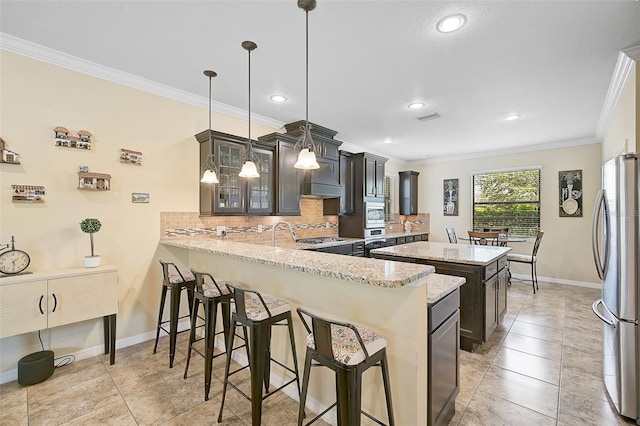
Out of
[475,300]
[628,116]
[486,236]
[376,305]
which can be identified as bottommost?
[475,300]

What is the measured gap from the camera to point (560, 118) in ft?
13.2

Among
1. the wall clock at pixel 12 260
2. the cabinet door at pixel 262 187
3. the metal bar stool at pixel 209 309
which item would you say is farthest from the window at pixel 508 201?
the wall clock at pixel 12 260

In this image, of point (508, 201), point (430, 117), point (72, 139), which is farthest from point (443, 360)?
point (508, 201)

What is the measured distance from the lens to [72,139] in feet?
8.43

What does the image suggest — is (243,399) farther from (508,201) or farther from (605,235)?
(508,201)

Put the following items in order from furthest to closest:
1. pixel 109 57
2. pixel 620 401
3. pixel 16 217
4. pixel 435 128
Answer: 1. pixel 435 128
2. pixel 109 57
3. pixel 16 217
4. pixel 620 401

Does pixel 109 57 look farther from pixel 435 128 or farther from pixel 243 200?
pixel 435 128

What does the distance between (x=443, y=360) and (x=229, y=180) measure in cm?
278

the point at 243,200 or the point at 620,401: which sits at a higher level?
the point at 243,200

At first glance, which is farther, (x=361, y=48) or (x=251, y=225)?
(x=251, y=225)

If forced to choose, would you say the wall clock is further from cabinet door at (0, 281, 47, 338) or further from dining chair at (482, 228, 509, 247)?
dining chair at (482, 228, 509, 247)

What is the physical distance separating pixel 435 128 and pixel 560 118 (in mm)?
1623

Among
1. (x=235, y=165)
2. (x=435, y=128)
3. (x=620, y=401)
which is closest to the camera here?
(x=620, y=401)

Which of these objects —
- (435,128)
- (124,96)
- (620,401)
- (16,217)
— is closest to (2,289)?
(16,217)
